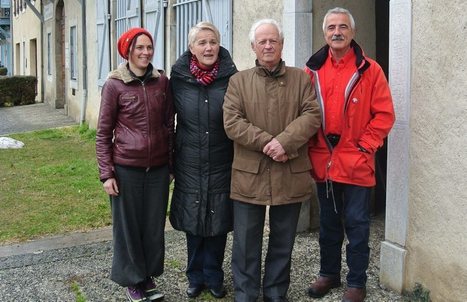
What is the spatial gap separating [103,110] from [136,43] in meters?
0.44

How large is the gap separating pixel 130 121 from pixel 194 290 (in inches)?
47.4

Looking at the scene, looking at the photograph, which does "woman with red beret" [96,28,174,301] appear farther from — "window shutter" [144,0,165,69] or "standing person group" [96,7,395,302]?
"window shutter" [144,0,165,69]

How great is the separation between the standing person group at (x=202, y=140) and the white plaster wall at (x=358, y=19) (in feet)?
5.80

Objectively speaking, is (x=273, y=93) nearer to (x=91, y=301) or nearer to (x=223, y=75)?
(x=223, y=75)

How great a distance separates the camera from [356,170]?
11.5 feet

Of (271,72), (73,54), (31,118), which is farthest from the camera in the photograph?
(31,118)

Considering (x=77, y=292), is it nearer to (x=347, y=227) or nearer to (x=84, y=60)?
(x=347, y=227)

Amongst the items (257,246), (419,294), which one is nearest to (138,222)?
(257,246)

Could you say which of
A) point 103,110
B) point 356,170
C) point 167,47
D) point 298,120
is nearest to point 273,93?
point 298,120

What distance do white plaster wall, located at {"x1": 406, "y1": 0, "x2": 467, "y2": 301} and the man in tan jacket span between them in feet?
2.19

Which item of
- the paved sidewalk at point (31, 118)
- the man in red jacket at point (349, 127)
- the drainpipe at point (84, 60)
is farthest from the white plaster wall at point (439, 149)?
the paved sidewalk at point (31, 118)

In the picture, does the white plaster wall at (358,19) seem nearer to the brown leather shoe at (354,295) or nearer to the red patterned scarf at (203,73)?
the red patterned scarf at (203,73)

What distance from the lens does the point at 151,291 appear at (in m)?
3.82

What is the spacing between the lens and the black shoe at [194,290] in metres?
3.87
